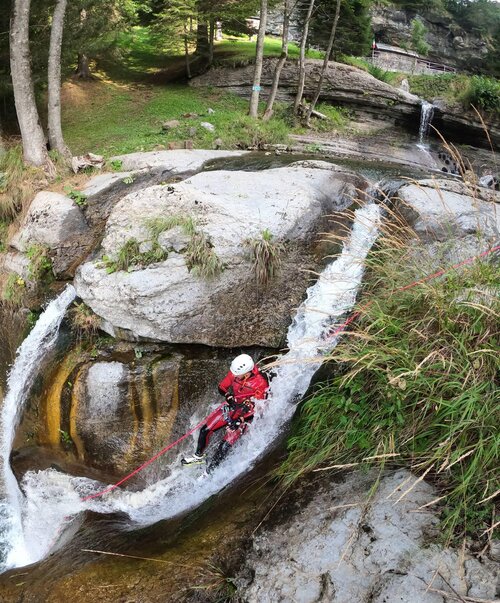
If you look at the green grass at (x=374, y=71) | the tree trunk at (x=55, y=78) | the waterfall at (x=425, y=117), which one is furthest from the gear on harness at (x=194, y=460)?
the green grass at (x=374, y=71)

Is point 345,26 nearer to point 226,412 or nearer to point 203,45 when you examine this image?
point 203,45

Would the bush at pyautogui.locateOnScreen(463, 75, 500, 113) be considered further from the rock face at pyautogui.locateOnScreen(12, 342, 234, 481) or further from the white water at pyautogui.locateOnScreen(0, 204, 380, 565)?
the rock face at pyautogui.locateOnScreen(12, 342, 234, 481)

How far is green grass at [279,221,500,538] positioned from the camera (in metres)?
3.03

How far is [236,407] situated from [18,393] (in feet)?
11.0

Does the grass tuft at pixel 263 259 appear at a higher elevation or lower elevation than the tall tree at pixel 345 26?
lower

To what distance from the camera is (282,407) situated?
518 cm

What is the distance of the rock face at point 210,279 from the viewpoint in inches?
223

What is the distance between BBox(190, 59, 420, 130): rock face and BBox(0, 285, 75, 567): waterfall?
12952 millimetres

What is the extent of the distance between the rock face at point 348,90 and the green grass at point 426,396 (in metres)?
14.1

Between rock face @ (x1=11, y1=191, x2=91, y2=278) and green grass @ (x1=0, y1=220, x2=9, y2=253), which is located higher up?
rock face @ (x1=11, y1=191, x2=91, y2=278)

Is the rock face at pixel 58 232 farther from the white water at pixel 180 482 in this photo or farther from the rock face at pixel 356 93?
the rock face at pixel 356 93

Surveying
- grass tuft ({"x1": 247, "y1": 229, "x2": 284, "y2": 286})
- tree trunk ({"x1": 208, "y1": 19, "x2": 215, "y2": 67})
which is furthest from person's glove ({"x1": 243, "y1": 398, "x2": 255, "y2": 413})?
tree trunk ({"x1": 208, "y1": 19, "x2": 215, "y2": 67})

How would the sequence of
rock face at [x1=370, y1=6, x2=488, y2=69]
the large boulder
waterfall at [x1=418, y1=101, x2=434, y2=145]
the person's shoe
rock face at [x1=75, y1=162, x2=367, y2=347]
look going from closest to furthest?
the person's shoe < rock face at [x1=75, y1=162, x2=367, y2=347] < the large boulder < waterfall at [x1=418, y1=101, x2=434, y2=145] < rock face at [x1=370, y1=6, x2=488, y2=69]

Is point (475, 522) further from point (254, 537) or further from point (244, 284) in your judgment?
point (244, 284)
